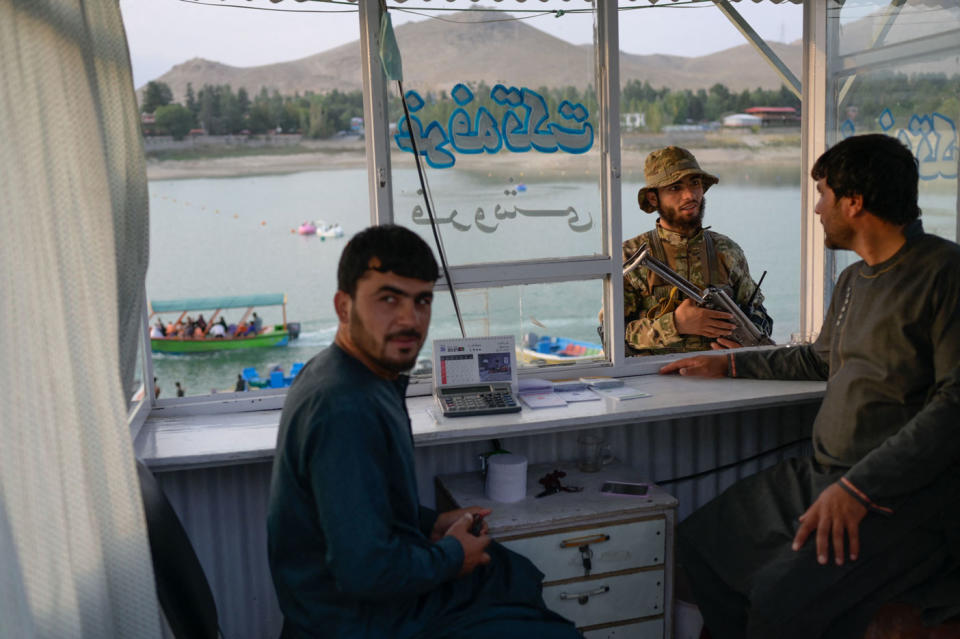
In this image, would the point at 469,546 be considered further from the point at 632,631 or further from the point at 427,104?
the point at 427,104

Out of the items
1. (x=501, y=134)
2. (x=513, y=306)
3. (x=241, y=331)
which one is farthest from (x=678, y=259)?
(x=241, y=331)

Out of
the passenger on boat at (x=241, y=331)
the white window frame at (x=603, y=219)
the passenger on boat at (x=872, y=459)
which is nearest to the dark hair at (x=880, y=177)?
the passenger on boat at (x=872, y=459)

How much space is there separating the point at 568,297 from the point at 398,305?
1.45 meters

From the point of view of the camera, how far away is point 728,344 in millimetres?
3463

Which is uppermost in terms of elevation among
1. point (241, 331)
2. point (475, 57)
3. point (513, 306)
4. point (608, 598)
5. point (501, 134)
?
point (475, 57)

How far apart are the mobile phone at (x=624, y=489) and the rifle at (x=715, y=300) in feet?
3.61

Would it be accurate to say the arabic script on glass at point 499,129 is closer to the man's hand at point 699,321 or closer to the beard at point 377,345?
the man's hand at point 699,321

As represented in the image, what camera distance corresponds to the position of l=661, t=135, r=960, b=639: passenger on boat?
7.00 feet

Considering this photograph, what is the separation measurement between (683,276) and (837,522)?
1.69 m

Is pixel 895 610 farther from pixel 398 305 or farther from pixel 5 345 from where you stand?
pixel 5 345

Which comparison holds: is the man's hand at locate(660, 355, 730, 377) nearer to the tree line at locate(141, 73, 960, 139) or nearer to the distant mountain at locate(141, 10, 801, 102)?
the tree line at locate(141, 73, 960, 139)

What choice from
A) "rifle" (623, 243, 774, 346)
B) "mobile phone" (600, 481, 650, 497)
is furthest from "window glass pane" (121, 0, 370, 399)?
"rifle" (623, 243, 774, 346)

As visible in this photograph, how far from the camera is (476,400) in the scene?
268 centimetres

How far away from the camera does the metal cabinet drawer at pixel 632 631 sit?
2531mm
